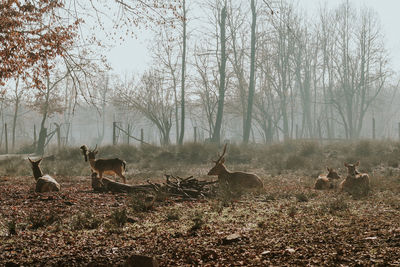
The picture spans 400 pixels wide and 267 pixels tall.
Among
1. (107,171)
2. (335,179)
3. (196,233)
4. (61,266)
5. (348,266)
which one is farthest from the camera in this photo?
(335,179)

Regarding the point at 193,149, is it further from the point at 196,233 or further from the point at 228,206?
the point at 196,233

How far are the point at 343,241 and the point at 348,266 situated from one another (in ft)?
2.66

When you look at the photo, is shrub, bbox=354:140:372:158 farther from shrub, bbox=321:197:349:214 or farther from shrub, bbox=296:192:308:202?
shrub, bbox=321:197:349:214

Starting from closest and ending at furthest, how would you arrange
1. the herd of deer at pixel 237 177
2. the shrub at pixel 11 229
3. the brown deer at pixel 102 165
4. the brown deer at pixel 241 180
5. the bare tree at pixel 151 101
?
the shrub at pixel 11 229 < the herd of deer at pixel 237 177 < the brown deer at pixel 241 180 < the brown deer at pixel 102 165 < the bare tree at pixel 151 101

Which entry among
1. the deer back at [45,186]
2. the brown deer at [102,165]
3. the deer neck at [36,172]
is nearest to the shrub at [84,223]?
the deer back at [45,186]

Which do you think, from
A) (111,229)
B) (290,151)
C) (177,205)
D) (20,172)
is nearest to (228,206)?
(177,205)

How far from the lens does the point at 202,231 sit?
17.5ft

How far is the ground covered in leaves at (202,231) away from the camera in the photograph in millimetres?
4207

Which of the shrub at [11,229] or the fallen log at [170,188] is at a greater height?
the fallen log at [170,188]

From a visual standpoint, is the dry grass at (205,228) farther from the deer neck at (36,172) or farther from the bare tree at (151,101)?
the bare tree at (151,101)

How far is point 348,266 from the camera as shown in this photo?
3770 millimetres

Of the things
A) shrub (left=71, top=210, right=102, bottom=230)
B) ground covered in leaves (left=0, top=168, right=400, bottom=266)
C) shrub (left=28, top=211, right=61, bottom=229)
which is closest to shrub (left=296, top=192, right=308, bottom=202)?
ground covered in leaves (left=0, top=168, right=400, bottom=266)

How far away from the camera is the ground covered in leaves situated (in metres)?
4.21

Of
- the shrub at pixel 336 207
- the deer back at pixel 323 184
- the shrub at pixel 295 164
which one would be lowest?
the shrub at pixel 336 207
